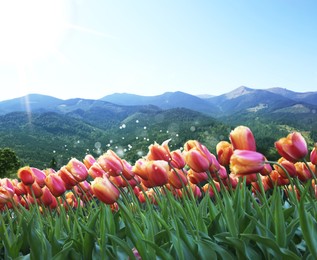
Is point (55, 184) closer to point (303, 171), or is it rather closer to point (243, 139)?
point (243, 139)

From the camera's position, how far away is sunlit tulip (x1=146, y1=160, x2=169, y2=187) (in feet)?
Answer: 10.9

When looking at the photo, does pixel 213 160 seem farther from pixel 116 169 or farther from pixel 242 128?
pixel 116 169

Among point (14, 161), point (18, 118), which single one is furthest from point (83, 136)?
point (14, 161)

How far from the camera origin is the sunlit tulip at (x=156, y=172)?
3.33m

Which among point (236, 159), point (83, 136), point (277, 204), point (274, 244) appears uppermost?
point (236, 159)

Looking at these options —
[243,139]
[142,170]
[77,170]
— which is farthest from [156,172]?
[77,170]

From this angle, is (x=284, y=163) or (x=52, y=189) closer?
(x=284, y=163)

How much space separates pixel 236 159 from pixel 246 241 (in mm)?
617

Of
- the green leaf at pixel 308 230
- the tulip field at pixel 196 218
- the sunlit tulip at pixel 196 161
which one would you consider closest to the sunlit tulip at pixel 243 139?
the tulip field at pixel 196 218

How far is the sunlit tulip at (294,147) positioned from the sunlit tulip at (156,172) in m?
0.89

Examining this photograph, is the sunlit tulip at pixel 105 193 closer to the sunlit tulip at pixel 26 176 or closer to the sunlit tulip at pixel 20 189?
the sunlit tulip at pixel 26 176

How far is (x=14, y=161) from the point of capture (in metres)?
36.3

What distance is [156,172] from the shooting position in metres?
3.33

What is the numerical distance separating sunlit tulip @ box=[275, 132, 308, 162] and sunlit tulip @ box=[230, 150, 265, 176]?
197mm
